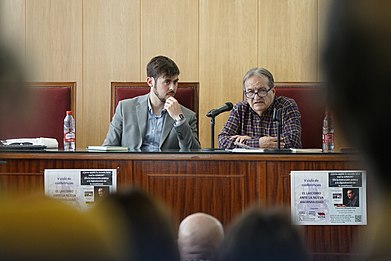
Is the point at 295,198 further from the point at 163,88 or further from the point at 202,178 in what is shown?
the point at 163,88

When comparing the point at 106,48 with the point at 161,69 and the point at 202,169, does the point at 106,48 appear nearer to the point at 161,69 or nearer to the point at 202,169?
the point at 161,69

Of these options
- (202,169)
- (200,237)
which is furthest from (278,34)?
(200,237)

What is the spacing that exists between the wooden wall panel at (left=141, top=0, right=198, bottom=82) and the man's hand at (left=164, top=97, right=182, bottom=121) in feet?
4.18

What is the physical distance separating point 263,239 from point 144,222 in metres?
0.03

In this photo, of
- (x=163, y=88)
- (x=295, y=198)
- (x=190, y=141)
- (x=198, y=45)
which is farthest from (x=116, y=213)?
(x=198, y=45)

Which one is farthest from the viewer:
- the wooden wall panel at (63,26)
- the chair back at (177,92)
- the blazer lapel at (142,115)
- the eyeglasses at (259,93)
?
the wooden wall panel at (63,26)

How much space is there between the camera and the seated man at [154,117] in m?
3.42

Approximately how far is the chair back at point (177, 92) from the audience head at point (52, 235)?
3607 mm

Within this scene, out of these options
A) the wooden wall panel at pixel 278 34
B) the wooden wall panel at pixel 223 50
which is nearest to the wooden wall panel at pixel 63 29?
the wooden wall panel at pixel 223 50

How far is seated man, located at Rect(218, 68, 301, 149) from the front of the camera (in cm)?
349

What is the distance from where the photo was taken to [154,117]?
11.6 feet

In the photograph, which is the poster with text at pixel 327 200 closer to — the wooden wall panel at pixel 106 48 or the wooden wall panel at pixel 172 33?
the wooden wall panel at pixel 172 33

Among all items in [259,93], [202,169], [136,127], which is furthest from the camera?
[259,93]

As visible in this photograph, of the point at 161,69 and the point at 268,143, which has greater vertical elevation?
the point at 161,69
